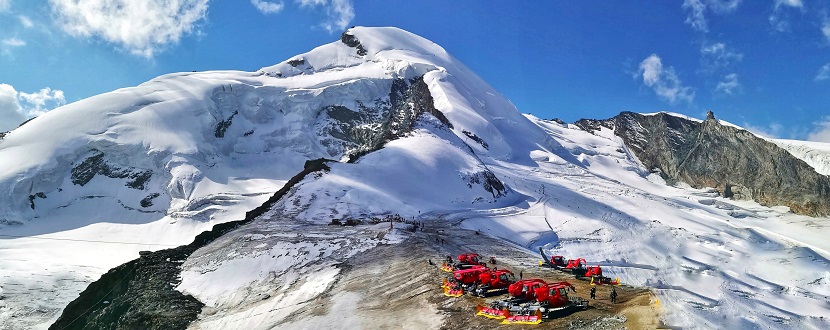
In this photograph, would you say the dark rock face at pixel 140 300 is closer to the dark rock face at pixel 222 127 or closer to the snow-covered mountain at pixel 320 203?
the snow-covered mountain at pixel 320 203

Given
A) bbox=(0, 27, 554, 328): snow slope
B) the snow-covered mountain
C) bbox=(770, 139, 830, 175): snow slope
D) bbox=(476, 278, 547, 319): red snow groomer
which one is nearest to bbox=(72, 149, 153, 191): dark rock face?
bbox=(0, 27, 554, 328): snow slope

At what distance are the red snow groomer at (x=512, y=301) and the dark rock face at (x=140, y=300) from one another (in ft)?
65.7

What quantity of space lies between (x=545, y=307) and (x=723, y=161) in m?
125

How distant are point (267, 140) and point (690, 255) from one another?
79326 millimetres

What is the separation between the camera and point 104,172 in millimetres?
84250

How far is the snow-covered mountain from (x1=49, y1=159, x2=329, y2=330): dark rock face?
427mm

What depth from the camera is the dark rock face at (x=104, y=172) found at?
8250 centimetres

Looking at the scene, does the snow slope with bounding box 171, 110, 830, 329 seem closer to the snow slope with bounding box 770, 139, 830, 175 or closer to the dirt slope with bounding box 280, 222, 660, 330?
the dirt slope with bounding box 280, 222, 660, 330

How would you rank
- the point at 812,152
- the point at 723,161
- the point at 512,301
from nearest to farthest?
the point at 512,301 < the point at 812,152 < the point at 723,161

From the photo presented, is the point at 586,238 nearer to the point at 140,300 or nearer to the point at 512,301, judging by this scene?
the point at 512,301

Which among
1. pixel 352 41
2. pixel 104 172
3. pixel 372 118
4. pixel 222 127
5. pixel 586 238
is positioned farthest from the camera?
pixel 352 41

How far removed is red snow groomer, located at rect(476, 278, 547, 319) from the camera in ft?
76.8

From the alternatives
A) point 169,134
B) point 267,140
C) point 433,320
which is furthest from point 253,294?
point 267,140

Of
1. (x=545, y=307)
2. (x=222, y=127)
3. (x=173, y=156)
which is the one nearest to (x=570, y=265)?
(x=545, y=307)
